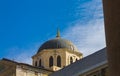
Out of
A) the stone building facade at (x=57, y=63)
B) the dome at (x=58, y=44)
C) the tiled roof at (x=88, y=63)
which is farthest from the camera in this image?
the dome at (x=58, y=44)

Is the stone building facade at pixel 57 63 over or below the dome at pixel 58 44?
below

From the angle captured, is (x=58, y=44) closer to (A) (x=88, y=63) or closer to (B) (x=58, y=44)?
(B) (x=58, y=44)

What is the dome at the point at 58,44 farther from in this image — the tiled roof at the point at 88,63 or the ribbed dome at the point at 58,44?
the tiled roof at the point at 88,63

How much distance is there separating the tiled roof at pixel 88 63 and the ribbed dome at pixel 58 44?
87.1ft

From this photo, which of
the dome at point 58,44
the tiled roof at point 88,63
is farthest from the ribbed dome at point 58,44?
the tiled roof at point 88,63

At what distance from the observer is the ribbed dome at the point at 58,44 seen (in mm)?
52381

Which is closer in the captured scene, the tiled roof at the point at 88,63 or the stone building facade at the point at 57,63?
the tiled roof at the point at 88,63

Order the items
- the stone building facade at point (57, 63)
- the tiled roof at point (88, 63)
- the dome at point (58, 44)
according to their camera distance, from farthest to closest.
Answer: the dome at point (58, 44) → the stone building facade at point (57, 63) → the tiled roof at point (88, 63)

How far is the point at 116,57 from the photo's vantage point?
3.59m

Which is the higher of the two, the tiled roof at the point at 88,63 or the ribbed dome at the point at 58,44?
the ribbed dome at the point at 58,44

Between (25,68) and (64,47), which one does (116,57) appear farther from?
(64,47)

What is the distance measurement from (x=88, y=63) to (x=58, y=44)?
30.4 metres

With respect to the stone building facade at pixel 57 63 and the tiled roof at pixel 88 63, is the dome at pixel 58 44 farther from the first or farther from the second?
the tiled roof at pixel 88 63

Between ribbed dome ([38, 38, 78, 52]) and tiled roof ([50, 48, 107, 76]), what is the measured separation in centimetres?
2656
